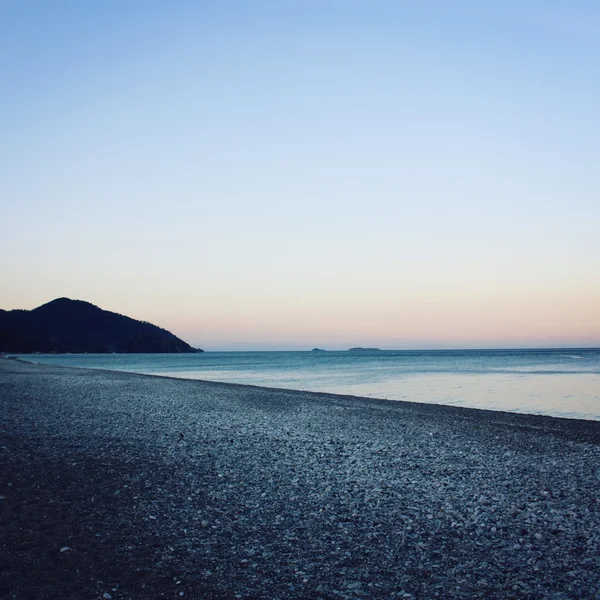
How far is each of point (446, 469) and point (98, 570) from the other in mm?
8331

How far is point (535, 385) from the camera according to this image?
42156 millimetres

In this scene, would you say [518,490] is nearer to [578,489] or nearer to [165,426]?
[578,489]

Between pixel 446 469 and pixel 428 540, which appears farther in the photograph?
pixel 446 469

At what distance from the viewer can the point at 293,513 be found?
28.4 ft

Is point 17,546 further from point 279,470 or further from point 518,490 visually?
point 518,490

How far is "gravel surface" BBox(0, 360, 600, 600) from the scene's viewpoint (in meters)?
6.23

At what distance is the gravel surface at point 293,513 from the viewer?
6227 mm

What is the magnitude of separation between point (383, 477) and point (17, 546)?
719cm

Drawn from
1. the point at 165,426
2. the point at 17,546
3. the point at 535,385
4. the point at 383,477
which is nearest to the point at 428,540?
Answer: the point at 383,477

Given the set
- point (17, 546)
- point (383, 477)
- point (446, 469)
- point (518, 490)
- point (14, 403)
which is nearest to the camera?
point (17, 546)

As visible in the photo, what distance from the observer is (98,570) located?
20.8ft

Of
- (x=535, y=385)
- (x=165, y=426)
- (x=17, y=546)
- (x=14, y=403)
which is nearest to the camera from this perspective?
(x=17, y=546)

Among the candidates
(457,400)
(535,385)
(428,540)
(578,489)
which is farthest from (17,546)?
(535,385)

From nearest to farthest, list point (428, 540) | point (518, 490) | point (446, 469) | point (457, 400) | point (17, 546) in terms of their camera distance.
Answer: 1. point (17, 546)
2. point (428, 540)
3. point (518, 490)
4. point (446, 469)
5. point (457, 400)
